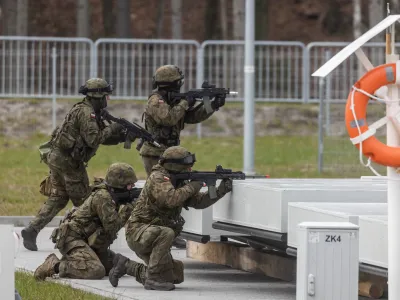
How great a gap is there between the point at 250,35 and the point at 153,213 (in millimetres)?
7924

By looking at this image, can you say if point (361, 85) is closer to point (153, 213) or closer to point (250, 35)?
point (153, 213)

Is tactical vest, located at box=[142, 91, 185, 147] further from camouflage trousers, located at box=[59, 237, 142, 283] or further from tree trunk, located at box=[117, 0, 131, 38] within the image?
tree trunk, located at box=[117, 0, 131, 38]

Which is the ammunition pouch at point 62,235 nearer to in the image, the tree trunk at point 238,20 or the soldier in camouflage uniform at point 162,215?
the soldier in camouflage uniform at point 162,215

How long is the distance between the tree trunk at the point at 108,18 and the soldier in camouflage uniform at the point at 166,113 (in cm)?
2601

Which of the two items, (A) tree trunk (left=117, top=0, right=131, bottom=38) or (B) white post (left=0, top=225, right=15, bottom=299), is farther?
(A) tree trunk (left=117, top=0, right=131, bottom=38)

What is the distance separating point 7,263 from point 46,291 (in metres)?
2.26

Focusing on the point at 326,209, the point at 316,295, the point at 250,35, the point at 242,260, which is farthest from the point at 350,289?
the point at 250,35

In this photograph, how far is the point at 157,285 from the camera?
11.7 m

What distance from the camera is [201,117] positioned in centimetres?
1380

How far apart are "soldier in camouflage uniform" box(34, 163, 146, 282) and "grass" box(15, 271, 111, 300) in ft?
1.01

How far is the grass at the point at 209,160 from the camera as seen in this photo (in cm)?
1970

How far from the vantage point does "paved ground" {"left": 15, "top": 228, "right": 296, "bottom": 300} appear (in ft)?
37.6

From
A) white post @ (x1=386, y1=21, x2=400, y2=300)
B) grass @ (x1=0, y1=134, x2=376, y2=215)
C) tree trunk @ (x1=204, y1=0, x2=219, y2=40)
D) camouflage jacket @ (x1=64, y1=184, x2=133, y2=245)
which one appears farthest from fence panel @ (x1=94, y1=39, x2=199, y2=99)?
tree trunk @ (x1=204, y1=0, x2=219, y2=40)

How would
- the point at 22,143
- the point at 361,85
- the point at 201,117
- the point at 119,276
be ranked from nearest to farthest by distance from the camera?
the point at 361,85
the point at 119,276
the point at 201,117
the point at 22,143
